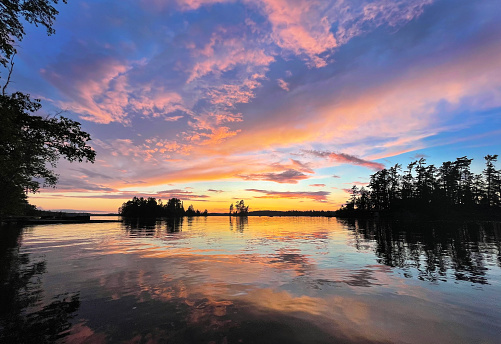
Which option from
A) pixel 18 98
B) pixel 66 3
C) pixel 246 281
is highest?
pixel 66 3

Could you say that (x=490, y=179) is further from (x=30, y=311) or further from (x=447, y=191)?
(x=30, y=311)

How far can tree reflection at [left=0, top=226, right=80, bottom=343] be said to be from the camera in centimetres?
664

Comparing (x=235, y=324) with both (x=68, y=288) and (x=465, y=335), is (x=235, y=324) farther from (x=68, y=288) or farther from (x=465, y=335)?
(x=68, y=288)

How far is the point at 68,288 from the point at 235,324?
363 inches

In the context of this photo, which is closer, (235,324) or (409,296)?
(235,324)

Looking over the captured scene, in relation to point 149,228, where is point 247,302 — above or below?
above

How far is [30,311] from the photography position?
8344mm

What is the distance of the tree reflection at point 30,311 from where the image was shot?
664 cm

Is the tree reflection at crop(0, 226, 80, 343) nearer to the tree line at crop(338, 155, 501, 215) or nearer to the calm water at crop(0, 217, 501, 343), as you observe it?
the calm water at crop(0, 217, 501, 343)

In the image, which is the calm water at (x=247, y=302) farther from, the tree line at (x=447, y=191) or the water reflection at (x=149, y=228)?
the tree line at (x=447, y=191)

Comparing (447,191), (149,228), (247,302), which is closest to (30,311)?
(247,302)

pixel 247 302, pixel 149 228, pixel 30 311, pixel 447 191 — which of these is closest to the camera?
pixel 30 311

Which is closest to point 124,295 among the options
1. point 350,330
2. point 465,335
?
point 350,330

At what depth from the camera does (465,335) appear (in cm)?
711
